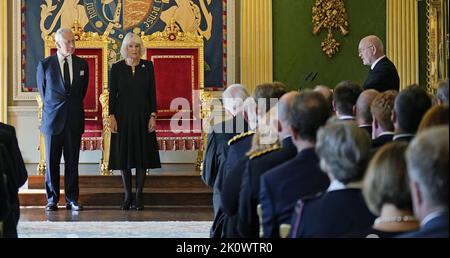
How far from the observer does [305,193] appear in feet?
11.5

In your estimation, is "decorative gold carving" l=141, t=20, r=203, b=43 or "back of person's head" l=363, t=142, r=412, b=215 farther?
"decorative gold carving" l=141, t=20, r=203, b=43

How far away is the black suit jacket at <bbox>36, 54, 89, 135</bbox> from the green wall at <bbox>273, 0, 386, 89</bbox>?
3.34 metres

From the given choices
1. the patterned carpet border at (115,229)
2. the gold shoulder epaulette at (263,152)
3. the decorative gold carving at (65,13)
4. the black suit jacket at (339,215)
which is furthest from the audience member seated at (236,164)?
the decorative gold carving at (65,13)

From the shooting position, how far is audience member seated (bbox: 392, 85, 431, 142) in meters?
4.20

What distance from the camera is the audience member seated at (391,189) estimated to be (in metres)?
2.50

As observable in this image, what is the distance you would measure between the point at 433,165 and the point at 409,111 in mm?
2114

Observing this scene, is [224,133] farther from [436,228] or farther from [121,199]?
[436,228]

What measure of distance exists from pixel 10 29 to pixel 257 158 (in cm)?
770

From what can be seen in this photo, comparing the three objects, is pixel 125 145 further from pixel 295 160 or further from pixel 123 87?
pixel 295 160

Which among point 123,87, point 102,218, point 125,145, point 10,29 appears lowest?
point 102,218

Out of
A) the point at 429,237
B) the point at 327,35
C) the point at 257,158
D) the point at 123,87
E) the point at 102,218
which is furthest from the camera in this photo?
the point at 327,35

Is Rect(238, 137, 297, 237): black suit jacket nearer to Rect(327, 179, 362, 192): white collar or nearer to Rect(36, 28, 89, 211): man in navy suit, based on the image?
Rect(327, 179, 362, 192): white collar

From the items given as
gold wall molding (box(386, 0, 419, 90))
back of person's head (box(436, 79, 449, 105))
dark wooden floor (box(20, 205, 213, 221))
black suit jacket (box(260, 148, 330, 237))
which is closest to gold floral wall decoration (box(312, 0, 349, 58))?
gold wall molding (box(386, 0, 419, 90))
